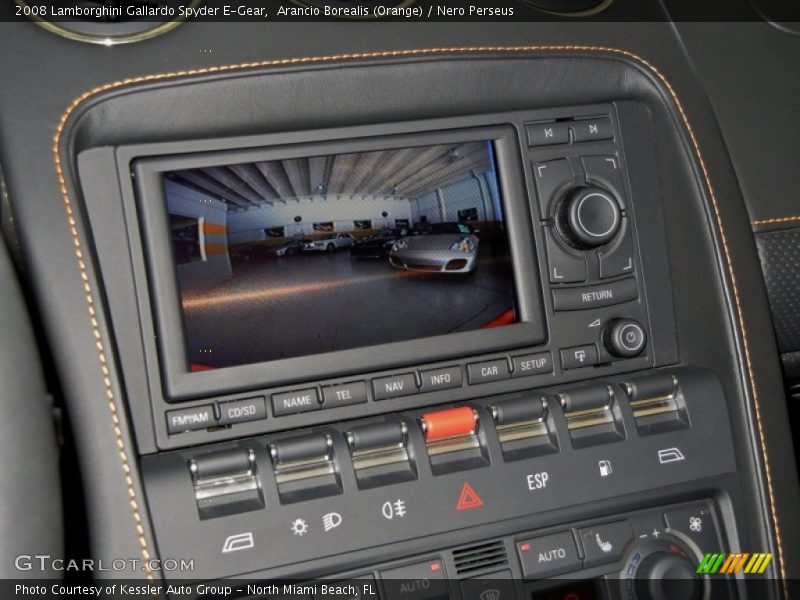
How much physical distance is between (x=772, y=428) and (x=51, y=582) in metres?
1.15

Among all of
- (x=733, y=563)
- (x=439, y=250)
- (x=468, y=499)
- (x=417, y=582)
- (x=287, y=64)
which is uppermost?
(x=287, y=64)

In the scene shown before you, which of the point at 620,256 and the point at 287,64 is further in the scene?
the point at 620,256

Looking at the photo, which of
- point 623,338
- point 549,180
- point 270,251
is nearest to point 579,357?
point 623,338

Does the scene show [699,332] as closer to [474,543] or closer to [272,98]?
[474,543]

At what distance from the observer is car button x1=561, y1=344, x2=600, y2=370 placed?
1.37 m

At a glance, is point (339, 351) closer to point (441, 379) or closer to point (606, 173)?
point (441, 379)

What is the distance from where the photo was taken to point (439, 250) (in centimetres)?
131

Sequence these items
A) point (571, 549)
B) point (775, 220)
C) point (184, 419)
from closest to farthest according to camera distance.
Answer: point (184, 419)
point (571, 549)
point (775, 220)

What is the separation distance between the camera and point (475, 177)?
1.35 m

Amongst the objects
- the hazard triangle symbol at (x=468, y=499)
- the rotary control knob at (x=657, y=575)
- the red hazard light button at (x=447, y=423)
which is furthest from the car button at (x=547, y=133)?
the rotary control knob at (x=657, y=575)

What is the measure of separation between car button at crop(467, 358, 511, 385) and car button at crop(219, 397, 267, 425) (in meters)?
0.32

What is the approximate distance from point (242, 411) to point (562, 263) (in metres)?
0.55

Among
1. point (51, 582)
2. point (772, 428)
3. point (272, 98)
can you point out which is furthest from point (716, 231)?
point (51, 582)

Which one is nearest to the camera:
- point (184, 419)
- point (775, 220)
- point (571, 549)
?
point (184, 419)
